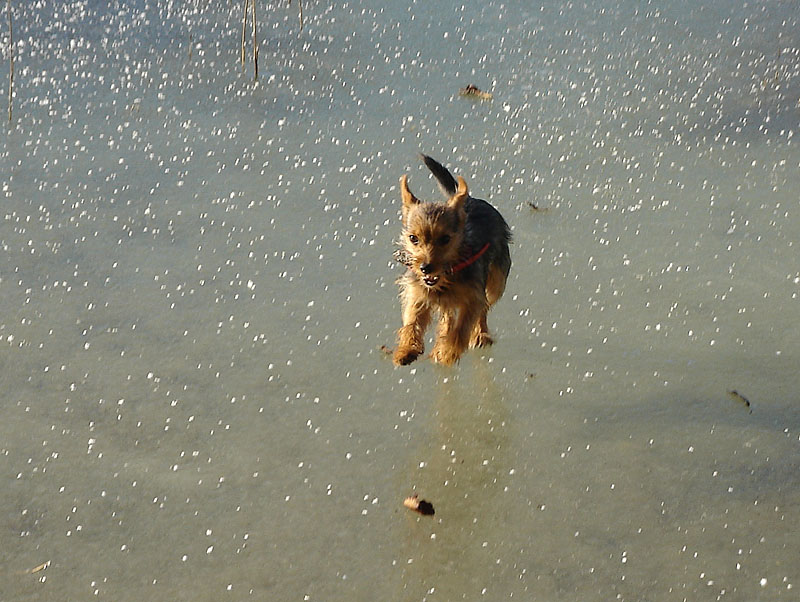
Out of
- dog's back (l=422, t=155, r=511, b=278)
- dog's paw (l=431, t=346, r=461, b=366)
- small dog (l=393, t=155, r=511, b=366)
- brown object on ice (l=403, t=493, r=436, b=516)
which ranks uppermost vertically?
dog's back (l=422, t=155, r=511, b=278)

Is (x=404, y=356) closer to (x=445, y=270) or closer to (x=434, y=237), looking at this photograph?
(x=445, y=270)

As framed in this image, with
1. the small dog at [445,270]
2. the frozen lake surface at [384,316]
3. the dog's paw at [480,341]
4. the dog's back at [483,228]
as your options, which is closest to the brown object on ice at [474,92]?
the frozen lake surface at [384,316]

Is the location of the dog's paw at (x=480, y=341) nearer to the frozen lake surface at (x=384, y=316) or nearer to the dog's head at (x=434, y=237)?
the frozen lake surface at (x=384, y=316)

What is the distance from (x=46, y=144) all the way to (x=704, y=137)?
3.45 meters

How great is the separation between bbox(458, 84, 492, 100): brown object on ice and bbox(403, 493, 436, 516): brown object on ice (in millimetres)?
3207

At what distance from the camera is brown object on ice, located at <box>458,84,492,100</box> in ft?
19.6

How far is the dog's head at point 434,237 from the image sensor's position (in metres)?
3.64

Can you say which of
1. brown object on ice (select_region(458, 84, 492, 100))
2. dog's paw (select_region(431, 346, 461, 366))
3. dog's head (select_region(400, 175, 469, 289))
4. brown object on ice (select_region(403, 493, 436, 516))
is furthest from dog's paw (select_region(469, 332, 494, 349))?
brown object on ice (select_region(458, 84, 492, 100))

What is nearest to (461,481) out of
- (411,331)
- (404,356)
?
(404,356)

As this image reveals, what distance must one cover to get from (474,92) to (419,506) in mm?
3299

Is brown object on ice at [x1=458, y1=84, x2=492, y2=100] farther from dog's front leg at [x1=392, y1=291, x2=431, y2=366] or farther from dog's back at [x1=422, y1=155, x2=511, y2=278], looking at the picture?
dog's front leg at [x1=392, y1=291, x2=431, y2=366]

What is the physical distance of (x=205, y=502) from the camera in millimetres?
3328

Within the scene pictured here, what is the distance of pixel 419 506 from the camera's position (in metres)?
3.30

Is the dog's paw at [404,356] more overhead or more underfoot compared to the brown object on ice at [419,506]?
more overhead
